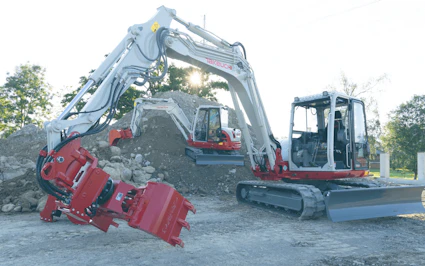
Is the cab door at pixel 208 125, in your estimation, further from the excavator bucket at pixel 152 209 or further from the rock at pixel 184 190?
the excavator bucket at pixel 152 209

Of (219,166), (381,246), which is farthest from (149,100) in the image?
(381,246)

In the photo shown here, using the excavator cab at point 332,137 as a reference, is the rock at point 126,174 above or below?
below

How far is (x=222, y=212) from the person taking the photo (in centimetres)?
746

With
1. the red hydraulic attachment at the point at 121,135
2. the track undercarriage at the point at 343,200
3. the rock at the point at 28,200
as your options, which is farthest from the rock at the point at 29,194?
the red hydraulic attachment at the point at 121,135

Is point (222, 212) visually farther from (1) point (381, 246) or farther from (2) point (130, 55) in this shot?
(2) point (130, 55)

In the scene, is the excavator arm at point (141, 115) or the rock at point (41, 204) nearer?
the rock at point (41, 204)

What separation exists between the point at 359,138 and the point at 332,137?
2.67 ft

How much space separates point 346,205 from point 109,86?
15.6 ft

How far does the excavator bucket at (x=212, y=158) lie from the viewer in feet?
44.3

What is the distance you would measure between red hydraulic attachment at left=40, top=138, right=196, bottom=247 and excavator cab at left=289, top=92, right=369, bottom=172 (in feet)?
13.2

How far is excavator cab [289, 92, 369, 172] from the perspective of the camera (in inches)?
291

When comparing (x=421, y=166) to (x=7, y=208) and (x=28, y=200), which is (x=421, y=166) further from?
(x=7, y=208)

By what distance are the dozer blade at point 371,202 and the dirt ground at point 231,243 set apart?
0.67 feet

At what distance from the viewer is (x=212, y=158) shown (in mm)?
13641
